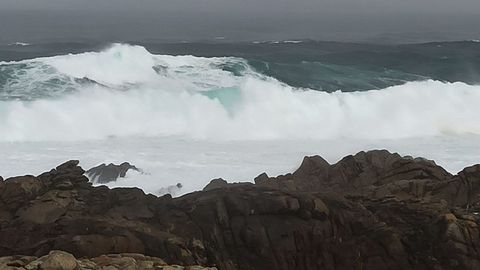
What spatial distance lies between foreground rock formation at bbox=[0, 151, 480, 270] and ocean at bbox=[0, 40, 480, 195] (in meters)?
6.30

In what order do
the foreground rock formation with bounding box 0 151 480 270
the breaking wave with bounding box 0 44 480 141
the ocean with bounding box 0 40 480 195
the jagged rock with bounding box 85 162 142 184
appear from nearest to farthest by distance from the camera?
the foreground rock formation with bounding box 0 151 480 270 < the jagged rock with bounding box 85 162 142 184 < the ocean with bounding box 0 40 480 195 < the breaking wave with bounding box 0 44 480 141

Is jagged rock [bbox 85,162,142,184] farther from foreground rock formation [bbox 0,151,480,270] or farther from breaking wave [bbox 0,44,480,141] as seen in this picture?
breaking wave [bbox 0,44,480,141]

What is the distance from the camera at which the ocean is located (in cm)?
2470

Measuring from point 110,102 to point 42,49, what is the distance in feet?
93.5

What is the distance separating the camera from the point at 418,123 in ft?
109

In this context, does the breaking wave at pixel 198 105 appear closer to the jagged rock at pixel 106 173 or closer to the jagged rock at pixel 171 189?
the jagged rock at pixel 106 173

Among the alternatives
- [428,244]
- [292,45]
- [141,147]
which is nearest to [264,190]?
[428,244]

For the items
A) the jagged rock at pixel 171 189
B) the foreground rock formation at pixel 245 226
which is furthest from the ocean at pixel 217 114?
the foreground rock formation at pixel 245 226

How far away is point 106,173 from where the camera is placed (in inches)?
818

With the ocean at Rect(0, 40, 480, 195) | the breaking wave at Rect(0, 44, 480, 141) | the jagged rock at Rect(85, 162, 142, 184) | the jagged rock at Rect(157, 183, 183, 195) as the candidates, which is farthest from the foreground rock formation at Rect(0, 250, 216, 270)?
the breaking wave at Rect(0, 44, 480, 141)

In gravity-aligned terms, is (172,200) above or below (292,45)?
below

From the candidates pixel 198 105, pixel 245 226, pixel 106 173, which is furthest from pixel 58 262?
pixel 198 105

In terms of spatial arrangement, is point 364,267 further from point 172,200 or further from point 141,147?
point 141,147

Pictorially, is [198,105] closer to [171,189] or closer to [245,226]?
[171,189]
